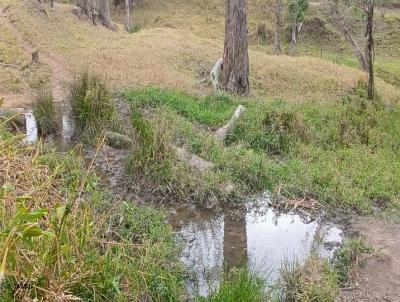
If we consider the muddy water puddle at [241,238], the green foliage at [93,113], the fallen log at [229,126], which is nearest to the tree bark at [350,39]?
the fallen log at [229,126]

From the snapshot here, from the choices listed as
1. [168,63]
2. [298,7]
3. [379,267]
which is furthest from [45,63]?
[298,7]

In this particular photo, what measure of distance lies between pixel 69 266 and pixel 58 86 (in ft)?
29.0

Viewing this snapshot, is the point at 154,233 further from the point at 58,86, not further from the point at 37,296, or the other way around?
the point at 58,86

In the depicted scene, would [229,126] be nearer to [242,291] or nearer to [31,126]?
[31,126]

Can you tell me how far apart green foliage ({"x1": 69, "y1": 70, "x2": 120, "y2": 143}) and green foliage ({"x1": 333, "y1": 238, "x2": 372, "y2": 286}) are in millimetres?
4338

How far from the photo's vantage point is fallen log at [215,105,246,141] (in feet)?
30.2

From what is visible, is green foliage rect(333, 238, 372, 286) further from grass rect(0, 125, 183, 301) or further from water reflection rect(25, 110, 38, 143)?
water reflection rect(25, 110, 38, 143)

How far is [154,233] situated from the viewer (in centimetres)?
583

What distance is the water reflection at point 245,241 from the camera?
554cm

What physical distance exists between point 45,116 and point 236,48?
555 cm

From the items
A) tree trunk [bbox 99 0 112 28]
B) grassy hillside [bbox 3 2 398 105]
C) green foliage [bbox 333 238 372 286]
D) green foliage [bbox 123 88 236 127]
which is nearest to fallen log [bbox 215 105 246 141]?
green foliage [bbox 123 88 236 127]

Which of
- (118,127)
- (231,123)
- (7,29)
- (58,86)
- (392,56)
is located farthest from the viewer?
(392,56)

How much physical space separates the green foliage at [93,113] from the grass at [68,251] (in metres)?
2.75

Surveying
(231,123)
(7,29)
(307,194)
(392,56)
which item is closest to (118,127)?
(231,123)
